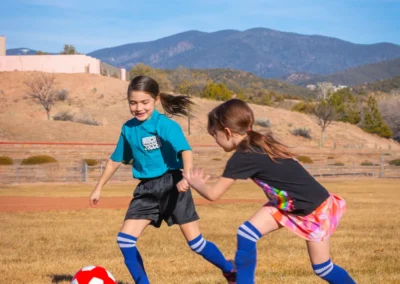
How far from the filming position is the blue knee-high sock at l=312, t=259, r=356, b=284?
526 cm

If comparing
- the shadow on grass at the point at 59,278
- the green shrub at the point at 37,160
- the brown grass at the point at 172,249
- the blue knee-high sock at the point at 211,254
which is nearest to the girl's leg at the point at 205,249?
the blue knee-high sock at the point at 211,254

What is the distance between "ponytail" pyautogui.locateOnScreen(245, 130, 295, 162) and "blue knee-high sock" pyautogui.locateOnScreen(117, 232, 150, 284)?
1.48 metres

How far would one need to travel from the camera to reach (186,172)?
538 centimetres

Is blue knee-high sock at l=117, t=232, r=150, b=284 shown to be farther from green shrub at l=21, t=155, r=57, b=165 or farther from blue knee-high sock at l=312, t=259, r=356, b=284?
green shrub at l=21, t=155, r=57, b=165

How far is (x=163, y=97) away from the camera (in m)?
6.43

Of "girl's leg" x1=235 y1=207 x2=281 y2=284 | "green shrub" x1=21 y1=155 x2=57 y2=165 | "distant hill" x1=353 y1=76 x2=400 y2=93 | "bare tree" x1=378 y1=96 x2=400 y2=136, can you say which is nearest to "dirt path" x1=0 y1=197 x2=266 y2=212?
"girl's leg" x1=235 y1=207 x2=281 y2=284

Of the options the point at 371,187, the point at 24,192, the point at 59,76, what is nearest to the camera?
the point at 24,192

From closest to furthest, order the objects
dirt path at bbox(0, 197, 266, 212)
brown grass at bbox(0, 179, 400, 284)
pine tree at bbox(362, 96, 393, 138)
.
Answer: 1. brown grass at bbox(0, 179, 400, 284)
2. dirt path at bbox(0, 197, 266, 212)
3. pine tree at bbox(362, 96, 393, 138)

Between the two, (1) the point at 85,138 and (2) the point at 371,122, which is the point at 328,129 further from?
(1) the point at 85,138

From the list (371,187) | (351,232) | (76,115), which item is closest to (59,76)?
(76,115)

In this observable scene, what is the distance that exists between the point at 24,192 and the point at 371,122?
57021 mm

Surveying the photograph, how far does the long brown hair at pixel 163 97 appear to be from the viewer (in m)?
6.16

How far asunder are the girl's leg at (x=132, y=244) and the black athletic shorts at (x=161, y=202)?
7cm

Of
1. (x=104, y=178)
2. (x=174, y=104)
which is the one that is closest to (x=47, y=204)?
(x=104, y=178)
